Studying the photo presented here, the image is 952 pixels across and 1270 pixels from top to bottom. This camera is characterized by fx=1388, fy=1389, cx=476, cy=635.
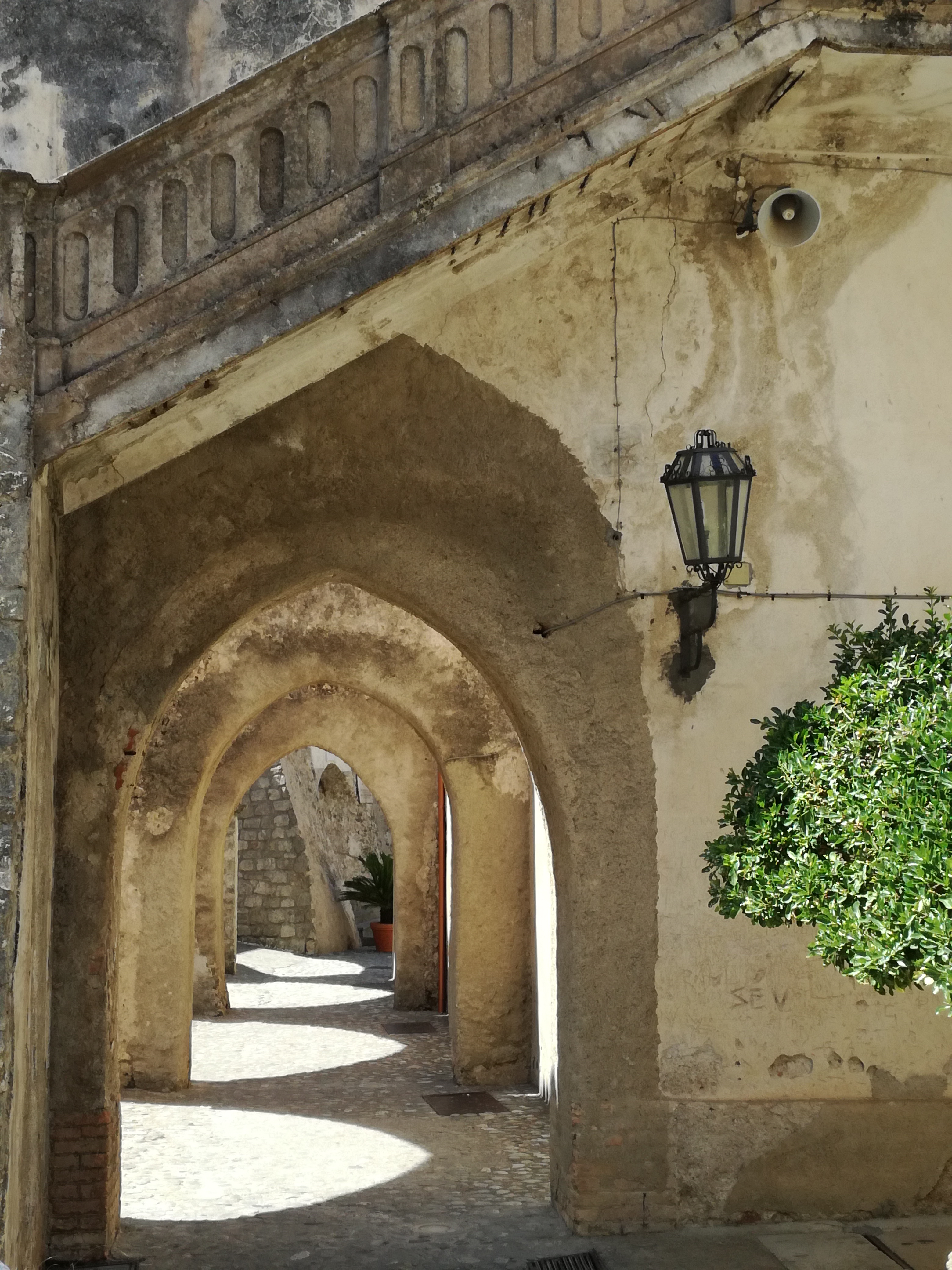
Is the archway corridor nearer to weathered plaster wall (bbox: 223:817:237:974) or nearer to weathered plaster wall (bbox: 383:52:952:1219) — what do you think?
weathered plaster wall (bbox: 383:52:952:1219)

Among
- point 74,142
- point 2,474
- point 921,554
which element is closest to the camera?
point 2,474

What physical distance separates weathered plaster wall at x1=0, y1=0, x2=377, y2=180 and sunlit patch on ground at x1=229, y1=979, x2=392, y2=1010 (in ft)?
34.2

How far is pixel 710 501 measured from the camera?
18.8ft

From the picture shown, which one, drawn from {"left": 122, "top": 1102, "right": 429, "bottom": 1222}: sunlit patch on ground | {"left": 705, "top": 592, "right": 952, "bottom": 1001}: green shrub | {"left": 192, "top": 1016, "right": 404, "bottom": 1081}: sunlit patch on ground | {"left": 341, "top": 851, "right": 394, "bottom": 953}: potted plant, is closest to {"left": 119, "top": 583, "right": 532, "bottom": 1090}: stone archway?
{"left": 122, "top": 1102, "right": 429, "bottom": 1222}: sunlit patch on ground

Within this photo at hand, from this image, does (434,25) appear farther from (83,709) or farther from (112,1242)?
Answer: (112,1242)

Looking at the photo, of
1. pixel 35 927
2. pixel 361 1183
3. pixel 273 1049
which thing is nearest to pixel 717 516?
pixel 35 927

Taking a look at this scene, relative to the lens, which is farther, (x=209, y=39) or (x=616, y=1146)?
(x=209, y=39)

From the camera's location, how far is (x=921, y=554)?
697 centimetres

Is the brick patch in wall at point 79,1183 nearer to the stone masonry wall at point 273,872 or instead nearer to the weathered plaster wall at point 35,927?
the weathered plaster wall at point 35,927

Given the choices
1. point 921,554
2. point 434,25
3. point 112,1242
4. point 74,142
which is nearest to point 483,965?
point 112,1242

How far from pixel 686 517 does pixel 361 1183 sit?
439 cm

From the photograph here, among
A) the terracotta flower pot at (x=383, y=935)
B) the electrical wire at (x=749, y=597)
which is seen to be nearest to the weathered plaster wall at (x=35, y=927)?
the electrical wire at (x=749, y=597)

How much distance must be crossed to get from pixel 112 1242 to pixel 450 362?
14.7 ft

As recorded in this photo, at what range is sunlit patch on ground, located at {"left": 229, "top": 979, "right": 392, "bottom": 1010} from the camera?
1606cm
